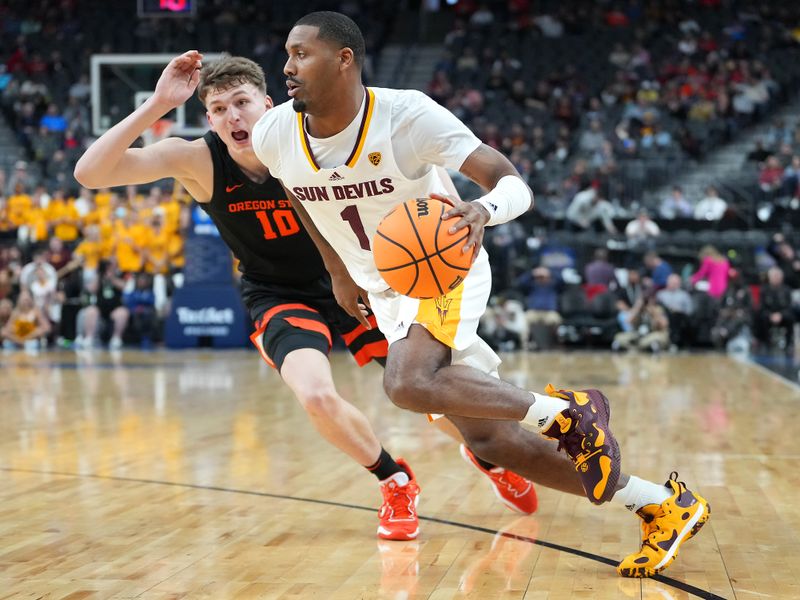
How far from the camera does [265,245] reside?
205 inches

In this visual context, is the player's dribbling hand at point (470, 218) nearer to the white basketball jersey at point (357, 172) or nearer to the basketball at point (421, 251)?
the basketball at point (421, 251)

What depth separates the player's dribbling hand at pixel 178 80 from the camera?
4562mm

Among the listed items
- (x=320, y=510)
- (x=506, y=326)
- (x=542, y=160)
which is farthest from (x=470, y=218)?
(x=542, y=160)

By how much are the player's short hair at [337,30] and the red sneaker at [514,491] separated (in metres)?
1.95

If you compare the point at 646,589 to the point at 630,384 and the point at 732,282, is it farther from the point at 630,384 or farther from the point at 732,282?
the point at 732,282

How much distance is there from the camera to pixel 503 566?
161 inches

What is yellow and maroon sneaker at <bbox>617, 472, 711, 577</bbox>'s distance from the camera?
12.8 ft

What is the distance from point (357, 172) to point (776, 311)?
1346 centimetres

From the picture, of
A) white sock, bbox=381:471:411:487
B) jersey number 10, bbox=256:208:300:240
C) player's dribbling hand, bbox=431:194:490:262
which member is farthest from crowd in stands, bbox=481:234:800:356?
player's dribbling hand, bbox=431:194:490:262

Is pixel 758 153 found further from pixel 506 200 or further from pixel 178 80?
pixel 506 200

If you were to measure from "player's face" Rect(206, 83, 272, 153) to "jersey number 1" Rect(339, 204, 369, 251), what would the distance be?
81 centimetres

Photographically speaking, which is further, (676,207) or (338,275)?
(676,207)

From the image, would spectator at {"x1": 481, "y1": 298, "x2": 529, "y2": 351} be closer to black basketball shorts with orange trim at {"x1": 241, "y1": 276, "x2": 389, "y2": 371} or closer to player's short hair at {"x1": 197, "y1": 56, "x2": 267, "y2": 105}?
black basketball shorts with orange trim at {"x1": 241, "y1": 276, "x2": 389, "y2": 371}

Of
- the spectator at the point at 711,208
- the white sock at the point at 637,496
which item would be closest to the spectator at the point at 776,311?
the spectator at the point at 711,208
